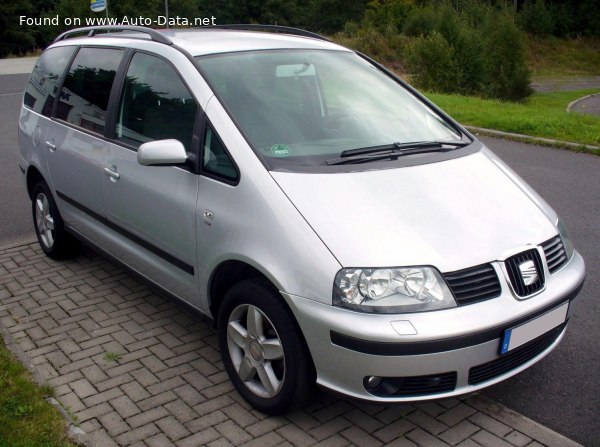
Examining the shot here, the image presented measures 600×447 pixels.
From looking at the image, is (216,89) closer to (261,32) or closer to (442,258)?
(261,32)

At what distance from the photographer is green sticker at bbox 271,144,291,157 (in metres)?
3.46

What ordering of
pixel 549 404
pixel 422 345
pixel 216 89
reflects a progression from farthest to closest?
pixel 216 89
pixel 549 404
pixel 422 345

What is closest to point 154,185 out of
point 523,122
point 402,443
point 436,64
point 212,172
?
point 212,172

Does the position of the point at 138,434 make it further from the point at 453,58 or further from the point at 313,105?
the point at 453,58

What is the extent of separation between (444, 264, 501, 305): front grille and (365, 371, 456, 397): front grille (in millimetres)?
357

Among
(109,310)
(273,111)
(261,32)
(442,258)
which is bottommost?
(109,310)

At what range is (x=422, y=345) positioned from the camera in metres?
2.80

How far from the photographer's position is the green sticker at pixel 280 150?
3.46 meters

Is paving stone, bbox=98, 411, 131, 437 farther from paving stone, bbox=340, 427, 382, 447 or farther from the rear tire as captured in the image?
the rear tire

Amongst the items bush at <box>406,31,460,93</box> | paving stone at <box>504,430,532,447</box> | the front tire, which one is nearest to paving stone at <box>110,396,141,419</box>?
the front tire

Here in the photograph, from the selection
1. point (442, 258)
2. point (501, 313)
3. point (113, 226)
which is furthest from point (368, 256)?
point (113, 226)

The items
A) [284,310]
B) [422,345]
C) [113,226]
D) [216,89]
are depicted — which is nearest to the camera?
[422,345]

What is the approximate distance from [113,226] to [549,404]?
2886 mm

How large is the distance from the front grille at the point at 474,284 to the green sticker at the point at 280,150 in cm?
109
